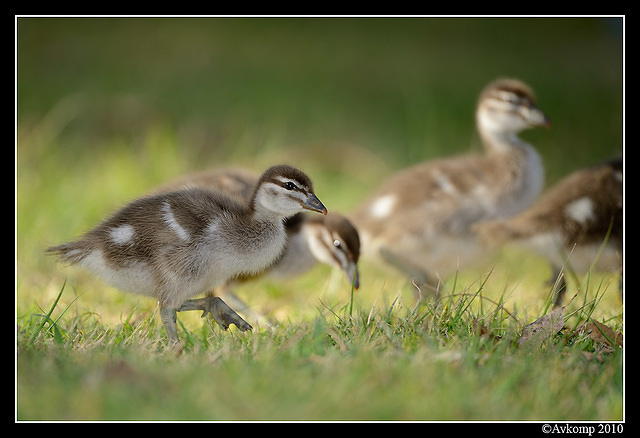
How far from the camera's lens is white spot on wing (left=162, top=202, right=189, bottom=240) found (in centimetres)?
326

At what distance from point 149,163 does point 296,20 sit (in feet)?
14.9

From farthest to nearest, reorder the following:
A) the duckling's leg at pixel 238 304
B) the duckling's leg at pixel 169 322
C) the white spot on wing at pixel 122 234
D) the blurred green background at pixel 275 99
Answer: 1. the blurred green background at pixel 275 99
2. the duckling's leg at pixel 238 304
3. the white spot on wing at pixel 122 234
4. the duckling's leg at pixel 169 322

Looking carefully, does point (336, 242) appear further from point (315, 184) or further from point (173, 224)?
point (315, 184)

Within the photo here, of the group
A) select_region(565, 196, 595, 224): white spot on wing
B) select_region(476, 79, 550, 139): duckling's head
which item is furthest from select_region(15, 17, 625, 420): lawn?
select_region(476, 79, 550, 139): duckling's head

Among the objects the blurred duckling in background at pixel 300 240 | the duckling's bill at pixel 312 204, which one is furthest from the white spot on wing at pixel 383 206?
the duckling's bill at pixel 312 204

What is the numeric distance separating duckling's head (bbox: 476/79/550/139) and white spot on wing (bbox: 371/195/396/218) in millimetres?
928

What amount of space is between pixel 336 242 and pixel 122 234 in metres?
1.27

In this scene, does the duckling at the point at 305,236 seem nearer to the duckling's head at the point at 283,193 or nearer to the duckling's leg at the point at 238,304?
the duckling's leg at the point at 238,304

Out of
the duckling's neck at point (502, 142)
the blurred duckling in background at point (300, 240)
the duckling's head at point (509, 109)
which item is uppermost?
the duckling's head at point (509, 109)

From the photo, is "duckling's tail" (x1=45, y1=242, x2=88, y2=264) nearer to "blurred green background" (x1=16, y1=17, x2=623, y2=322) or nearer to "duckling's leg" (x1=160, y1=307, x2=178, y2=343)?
"duckling's leg" (x1=160, y1=307, x2=178, y2=343)

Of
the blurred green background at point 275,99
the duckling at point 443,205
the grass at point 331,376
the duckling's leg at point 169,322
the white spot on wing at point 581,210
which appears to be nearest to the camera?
the grass at point 331,376

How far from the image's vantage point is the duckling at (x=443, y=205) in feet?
15.6

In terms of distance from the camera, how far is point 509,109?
5.13m

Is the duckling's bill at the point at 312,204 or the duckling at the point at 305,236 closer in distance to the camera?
the duckling's bill at the point at 312,204
